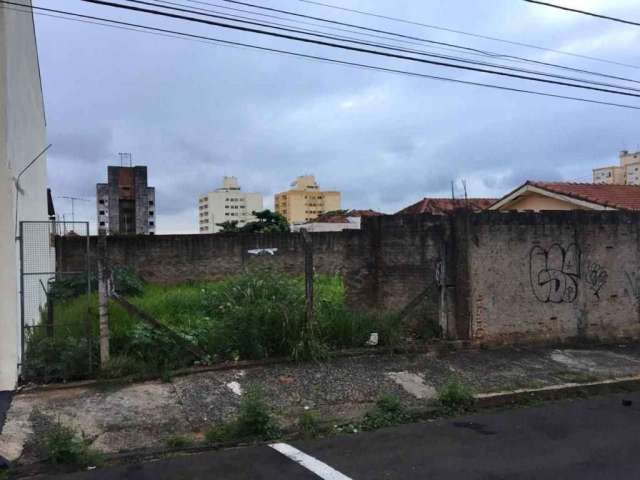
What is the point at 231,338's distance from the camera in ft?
28.2

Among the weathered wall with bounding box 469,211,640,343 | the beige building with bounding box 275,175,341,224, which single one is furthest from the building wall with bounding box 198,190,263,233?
the weathered wall with bounding box 469,211,640,343

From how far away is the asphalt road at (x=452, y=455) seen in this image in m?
5.02

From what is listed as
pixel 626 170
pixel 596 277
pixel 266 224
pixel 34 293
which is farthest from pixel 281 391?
pixel 626 170

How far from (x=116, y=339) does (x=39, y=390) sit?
1.24 m

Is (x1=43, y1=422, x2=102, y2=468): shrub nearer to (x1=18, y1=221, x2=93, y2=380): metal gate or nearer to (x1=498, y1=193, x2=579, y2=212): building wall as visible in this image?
(x1=18, y1=221, x2=93, y2=380): metal gate

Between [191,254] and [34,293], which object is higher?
[191,254]

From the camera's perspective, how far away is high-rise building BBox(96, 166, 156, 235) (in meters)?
31.5

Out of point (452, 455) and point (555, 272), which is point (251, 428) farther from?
point (555, 272)

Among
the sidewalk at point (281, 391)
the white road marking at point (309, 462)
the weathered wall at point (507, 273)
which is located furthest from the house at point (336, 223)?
the white road marking at point (309, 462)

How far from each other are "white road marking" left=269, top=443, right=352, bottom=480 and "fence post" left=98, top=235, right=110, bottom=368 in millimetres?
3017

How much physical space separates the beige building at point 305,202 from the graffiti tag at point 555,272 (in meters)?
81.6

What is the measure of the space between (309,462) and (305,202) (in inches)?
3559

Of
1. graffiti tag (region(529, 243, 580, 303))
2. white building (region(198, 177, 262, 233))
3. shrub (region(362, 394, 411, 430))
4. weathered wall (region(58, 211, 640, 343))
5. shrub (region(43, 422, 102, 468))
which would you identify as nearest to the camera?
shrub (region(43, 422, 102, 468))

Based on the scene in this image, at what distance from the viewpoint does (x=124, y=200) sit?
106ft
